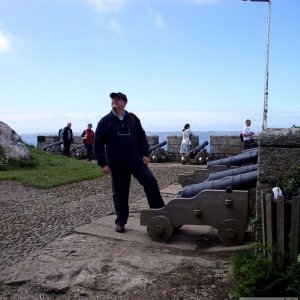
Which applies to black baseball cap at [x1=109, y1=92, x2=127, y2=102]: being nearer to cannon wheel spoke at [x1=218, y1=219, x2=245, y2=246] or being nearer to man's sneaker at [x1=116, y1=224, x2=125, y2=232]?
man's sneaker at [x1=116, y1=224, x2=125, y2=232]

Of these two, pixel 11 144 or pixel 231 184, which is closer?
pixel 231 184

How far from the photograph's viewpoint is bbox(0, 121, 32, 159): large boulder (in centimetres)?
1515

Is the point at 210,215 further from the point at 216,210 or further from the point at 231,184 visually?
the point at 231,184

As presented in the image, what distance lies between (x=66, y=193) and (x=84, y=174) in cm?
352

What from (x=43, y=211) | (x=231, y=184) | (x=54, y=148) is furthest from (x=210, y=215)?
(x=54, y=148)

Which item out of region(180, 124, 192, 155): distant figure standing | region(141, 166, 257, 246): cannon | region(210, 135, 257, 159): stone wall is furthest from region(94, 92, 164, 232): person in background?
region(210, 135, 257, 159): stone wall

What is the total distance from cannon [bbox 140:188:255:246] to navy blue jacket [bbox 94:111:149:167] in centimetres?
74

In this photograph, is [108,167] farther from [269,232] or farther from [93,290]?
[269,232]

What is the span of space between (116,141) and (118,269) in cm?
198

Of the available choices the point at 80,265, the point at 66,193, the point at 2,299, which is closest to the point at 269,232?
the point at 80,265

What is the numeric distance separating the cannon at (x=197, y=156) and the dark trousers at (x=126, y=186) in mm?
13660

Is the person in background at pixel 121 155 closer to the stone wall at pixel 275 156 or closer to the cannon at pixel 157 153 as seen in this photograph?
the stone wall at pixel 275 156

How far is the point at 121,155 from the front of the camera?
20.3 ft

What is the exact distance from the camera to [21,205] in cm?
863
